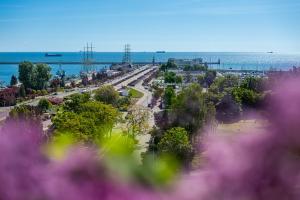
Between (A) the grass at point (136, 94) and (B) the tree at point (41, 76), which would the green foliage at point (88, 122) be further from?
(B) the tree at point (41, 76)

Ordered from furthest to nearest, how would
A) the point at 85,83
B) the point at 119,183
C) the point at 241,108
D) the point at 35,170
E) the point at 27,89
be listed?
1. the point at 85,83
2. the point at 27,89
3. the point at 241,108
4. the point at 35,170
5. the point at 119,183

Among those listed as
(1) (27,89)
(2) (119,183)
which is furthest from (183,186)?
(1) (27,89)

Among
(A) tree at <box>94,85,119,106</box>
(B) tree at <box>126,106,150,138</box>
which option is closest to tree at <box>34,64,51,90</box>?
(A) tree at <box>94,85,119,106</box>

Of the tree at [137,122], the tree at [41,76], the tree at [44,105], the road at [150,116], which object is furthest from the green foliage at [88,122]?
the tree at [41,76]

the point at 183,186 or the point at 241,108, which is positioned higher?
the point at 183,186

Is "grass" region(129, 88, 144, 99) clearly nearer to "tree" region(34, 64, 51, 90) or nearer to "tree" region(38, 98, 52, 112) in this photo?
"tree" region(34, 64, 51, 90)

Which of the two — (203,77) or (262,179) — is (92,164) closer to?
(262,179)

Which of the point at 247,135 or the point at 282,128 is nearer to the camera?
the point at 282,128
